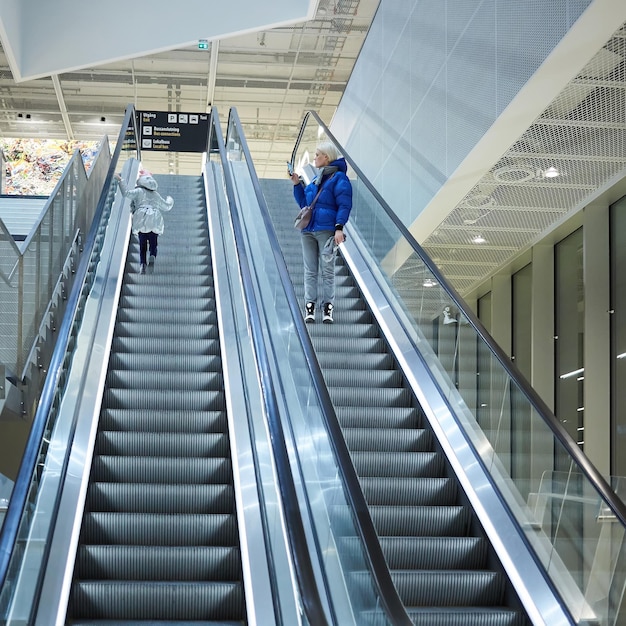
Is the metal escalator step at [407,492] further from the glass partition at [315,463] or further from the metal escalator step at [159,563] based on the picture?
the metal escalator step at [159,563]

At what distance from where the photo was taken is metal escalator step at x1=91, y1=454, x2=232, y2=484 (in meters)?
6.57

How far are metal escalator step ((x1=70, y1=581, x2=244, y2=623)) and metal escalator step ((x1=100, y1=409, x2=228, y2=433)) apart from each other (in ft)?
6.78

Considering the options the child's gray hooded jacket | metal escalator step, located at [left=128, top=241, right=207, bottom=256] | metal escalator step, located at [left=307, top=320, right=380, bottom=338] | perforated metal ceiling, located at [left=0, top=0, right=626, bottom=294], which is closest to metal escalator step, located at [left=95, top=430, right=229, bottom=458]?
metal escalator step, located at [left=307, top=320, right=380, bottom=338]

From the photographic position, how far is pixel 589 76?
7.03 metres

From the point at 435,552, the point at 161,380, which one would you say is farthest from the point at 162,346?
the point at 435,552

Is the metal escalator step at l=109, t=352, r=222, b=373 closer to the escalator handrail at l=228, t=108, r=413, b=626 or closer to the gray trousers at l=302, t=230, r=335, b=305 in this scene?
the gray trousers at l=302, t=230, r=335, b=305

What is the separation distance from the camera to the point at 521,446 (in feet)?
19.4

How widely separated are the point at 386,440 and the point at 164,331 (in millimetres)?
3002

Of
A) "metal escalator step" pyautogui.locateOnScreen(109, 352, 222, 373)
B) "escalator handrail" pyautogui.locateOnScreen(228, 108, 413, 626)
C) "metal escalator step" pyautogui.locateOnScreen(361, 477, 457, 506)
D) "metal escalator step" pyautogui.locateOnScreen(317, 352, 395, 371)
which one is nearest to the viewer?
"escalator handrail" pyautogui.locateOnScreen(228, 108, 413, 626)

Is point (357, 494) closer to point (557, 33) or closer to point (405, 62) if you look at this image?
point (557, 33)

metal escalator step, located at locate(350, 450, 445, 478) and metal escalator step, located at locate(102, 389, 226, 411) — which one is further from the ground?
metal escalator step, located at locate(102, 389, 226, 411)

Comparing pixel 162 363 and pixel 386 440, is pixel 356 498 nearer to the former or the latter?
pixel 386 440

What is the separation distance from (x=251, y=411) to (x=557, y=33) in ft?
11.7

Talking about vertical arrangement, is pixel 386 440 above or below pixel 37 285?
below
